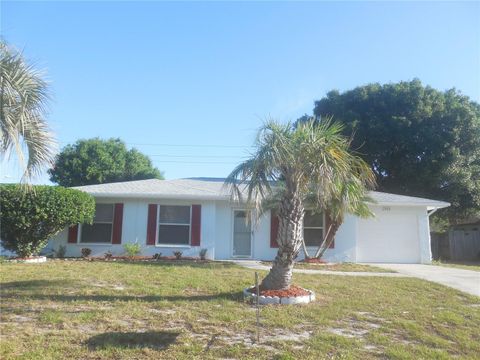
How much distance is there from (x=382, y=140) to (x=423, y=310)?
60.7 ft

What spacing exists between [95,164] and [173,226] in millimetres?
17549

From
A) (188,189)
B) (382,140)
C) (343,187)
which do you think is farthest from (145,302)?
(382,140)

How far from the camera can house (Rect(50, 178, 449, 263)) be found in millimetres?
15922

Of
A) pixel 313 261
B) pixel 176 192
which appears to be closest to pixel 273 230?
pixel 313 261

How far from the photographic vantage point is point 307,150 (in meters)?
8.38

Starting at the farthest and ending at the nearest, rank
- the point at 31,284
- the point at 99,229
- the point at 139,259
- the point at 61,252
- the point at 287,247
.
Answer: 1. the point at 99,229
2. the point at 61,252
3. the point at 139,259
4. the point at 31,284
5. the point at 287,247

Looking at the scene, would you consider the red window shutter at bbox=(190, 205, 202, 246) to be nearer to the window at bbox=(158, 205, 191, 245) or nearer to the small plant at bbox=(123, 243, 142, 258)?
the window at bbox=(158, 205, 191, 245)

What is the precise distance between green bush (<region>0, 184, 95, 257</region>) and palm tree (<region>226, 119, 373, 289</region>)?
7.23m

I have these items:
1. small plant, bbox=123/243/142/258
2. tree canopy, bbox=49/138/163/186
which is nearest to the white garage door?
small plant, bbox=123/243/142/258

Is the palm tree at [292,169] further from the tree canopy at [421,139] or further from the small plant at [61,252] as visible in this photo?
the tree canopy at [421,139]

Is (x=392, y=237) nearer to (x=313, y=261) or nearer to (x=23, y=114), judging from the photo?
(x=313, y=261)

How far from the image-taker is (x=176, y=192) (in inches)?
628

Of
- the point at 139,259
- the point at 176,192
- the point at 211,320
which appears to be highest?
the point at 176,192

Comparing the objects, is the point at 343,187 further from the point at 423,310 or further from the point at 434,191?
the point at 434,191
